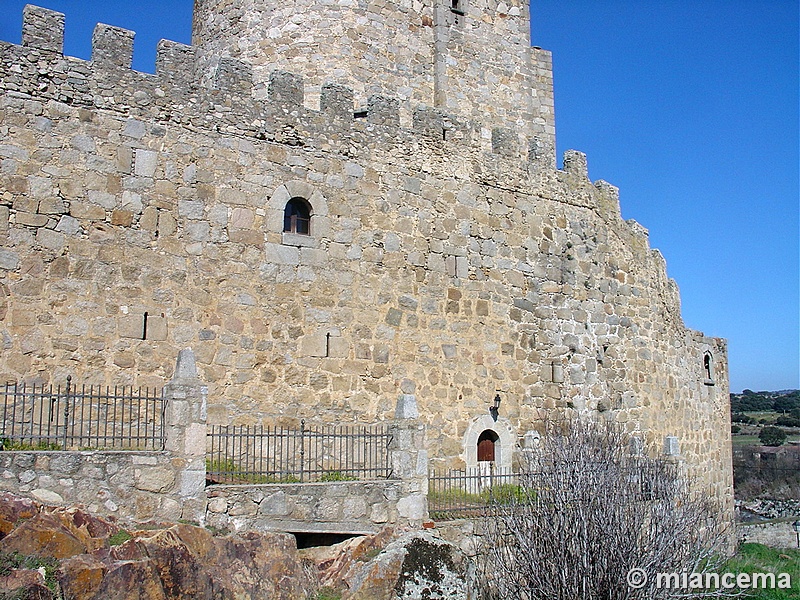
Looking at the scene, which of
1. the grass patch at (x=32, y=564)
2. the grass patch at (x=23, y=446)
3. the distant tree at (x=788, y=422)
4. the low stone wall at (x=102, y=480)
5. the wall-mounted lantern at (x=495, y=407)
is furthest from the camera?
the distant tree at (x=788, y=422)

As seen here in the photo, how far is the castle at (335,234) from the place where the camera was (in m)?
11.8

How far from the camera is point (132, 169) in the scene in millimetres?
12258

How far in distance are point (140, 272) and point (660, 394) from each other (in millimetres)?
11584

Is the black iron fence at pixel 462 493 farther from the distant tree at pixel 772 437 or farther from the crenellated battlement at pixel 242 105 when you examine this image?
the distant tree at pixel 772 437

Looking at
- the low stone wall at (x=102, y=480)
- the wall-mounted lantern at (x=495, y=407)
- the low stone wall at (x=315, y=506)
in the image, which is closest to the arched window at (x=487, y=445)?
the wall-mounted lantern at (x=495, y=407)

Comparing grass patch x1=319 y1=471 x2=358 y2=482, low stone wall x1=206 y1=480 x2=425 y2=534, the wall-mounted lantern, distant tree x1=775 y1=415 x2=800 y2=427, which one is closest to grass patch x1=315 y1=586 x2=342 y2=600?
low stone wall x1=206 y1=480 x2=425 y2=534

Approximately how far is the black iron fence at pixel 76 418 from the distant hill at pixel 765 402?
85.4m

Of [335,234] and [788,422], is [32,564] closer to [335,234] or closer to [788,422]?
[335,234]

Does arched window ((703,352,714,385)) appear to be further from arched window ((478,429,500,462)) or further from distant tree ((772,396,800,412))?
distant tree ((772,396,800,412))

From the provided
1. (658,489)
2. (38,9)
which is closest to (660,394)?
(658,489)

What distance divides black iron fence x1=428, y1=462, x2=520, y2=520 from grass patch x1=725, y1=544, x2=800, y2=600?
148 inches

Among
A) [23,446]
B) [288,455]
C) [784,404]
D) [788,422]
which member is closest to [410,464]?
[288,455]

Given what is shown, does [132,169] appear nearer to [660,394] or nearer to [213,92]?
[213,92]

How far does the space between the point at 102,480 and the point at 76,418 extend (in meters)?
2.02
